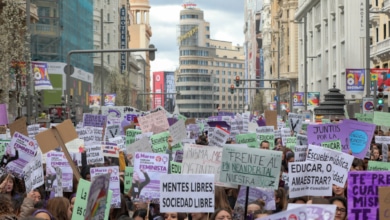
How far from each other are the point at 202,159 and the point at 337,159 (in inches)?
67.3

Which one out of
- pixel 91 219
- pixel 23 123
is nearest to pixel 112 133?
pixel 23 123

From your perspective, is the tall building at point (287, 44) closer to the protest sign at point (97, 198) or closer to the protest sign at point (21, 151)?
the protest sign at point (21, 151)

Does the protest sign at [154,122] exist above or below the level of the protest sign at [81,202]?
above

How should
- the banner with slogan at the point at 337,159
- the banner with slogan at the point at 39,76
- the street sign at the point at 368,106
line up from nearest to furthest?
the banner with slogan at the point at 337,159
the street sign at the point at 368,106
the banner with slogan at the point at 39,76

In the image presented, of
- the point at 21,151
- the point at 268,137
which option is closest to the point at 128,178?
the point at 21,151

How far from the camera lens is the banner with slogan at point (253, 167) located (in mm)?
10562

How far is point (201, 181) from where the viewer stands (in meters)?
9.76

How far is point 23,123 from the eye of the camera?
1862 cm

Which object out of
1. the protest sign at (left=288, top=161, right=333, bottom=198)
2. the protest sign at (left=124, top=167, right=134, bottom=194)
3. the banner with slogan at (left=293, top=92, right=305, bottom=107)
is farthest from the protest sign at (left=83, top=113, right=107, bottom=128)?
the banner with slogan at (left=293, top=92, right=305, bottom=107)

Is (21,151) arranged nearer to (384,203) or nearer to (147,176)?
(147,176)

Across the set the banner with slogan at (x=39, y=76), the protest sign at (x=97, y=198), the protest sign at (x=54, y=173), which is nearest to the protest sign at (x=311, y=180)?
the protest sign at (x=54, y=173)

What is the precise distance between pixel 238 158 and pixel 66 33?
55.6 meters

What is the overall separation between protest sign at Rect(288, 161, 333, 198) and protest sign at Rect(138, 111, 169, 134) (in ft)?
40.1

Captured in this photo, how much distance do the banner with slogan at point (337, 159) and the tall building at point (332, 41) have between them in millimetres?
37864
